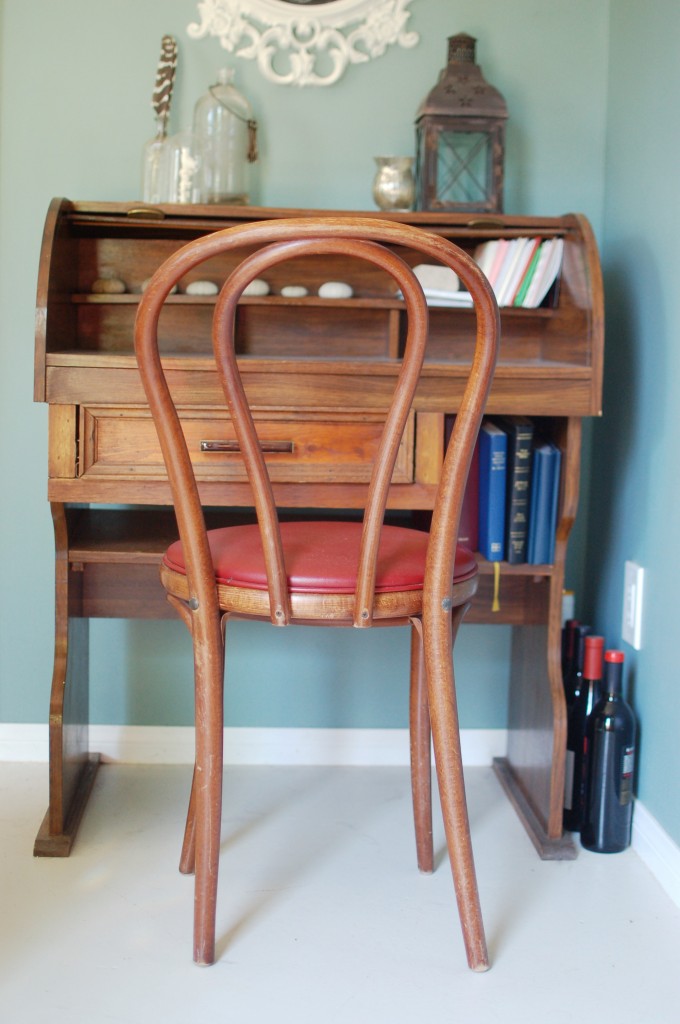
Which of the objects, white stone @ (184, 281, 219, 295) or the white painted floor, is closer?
the white painted floor

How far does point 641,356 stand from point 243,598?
39.9 inches

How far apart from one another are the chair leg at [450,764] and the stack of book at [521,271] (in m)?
0.87

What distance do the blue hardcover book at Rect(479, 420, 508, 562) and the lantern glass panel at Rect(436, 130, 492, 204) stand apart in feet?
1.73

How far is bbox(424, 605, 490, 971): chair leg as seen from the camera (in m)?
1.54

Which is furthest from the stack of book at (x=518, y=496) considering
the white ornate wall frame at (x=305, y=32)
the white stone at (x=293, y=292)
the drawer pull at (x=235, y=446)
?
the white ornate wall frame at (x=305, y=32)

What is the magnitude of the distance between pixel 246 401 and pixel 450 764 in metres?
0.58

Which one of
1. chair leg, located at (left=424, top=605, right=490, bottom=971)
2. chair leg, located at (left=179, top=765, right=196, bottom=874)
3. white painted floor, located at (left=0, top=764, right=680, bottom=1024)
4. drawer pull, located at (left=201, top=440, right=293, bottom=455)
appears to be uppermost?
drawer pull, located at (left=201, top=440, right=293, bottom=455)

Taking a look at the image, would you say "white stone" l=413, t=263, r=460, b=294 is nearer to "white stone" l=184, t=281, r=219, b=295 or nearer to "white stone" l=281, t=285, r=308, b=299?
"white stone" l=281, t=285, r=308, b=299

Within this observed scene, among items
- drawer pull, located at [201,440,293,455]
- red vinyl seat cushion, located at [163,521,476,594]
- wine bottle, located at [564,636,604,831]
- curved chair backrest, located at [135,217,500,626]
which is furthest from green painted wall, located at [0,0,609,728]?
curved chair backrest, located at [135,217,500,626]

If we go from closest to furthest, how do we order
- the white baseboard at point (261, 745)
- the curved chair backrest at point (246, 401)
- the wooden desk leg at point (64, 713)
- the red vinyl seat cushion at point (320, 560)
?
the curved chair backrest at point (246, 401) < the red vinyl seat cushion at point (320, 560) < the wooden desk leg at point (64, 713) < the white baseboard at point (261, 745)

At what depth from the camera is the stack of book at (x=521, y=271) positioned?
7.09 ft

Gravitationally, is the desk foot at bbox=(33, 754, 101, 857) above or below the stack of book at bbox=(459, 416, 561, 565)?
below

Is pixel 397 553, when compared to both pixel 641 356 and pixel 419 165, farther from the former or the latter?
pixel 419 165

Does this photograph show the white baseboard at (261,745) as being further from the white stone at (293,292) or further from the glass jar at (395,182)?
the glass jar at (395,182)
